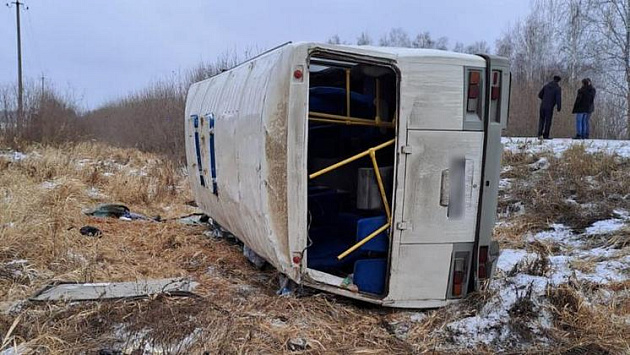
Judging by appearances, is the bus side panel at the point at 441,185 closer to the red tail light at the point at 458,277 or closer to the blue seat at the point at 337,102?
the red tail light at the point at 458,277

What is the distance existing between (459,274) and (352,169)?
5.16 ft

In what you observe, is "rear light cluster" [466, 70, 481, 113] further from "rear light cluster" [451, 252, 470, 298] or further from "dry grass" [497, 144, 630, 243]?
"dry grass" [497, 144, 630, 243]

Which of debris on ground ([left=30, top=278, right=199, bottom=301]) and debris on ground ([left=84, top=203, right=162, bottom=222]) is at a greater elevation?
debris on ground ([left=30, top=278, right=199, bottom=301])

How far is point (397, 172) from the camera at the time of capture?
4215mm

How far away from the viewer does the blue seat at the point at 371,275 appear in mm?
4398

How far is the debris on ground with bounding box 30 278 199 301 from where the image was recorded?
438 centimetres

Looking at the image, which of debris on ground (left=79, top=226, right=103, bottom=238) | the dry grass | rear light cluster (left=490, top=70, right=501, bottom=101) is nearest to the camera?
A: rear light cluster (left=490, top=70, right=501, bottom=101)

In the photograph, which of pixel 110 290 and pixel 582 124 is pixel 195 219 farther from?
pixel 582 124

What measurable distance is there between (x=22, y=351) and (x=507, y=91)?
13.6ft

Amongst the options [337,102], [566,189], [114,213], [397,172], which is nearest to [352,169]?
[337,102]

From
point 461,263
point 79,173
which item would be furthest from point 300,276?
point 79,173

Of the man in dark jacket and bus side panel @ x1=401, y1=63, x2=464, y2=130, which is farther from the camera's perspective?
the man in dark jacket

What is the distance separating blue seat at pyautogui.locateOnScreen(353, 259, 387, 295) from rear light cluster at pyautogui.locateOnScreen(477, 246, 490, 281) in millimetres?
854

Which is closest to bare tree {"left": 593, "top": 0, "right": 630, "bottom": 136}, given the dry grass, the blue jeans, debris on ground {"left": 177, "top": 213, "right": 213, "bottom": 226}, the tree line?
the tree line
